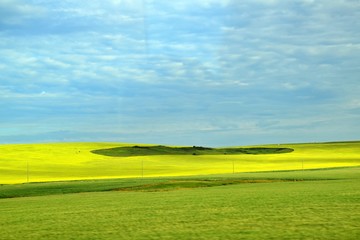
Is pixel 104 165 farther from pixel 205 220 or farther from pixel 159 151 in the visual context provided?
pixel 205 220

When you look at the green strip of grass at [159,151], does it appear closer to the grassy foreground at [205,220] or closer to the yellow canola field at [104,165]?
the yellow canola field at [104,165]

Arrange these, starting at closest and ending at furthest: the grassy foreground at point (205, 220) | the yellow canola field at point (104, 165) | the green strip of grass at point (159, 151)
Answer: the grassy foreground at point (205, 220), the yellow canola field at point (104, 165), the green strip of grass at point (159, 151)

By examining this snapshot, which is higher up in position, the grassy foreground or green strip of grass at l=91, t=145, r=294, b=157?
green strip of grass at l=91, t=145, r=294, b=157

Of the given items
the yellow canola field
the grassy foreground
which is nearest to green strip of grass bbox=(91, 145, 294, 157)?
the yellow canola field

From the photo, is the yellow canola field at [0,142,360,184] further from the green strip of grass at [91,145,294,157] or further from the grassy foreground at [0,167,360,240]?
the grassy foreground at [0,167,360,240]

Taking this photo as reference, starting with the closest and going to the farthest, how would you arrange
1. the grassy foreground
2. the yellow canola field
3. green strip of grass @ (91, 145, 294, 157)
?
the grassy foreground, the yellow canola field, green strip of grass @ (91, 145, 294, 157)

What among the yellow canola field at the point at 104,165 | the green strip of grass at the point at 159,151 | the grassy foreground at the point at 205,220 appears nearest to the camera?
the grassy foreground at the point at 205,220

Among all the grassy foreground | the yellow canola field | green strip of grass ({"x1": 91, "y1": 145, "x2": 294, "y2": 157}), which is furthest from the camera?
green strip of grass ({"x1": 91, "y1": 145, "x2": 294, "y2": 157})

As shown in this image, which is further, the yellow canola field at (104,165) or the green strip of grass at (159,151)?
the green strip of grass at (159,151)

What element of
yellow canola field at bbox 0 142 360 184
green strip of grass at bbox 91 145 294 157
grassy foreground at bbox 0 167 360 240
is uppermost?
green strip of grass at bbox 91 145 294 157

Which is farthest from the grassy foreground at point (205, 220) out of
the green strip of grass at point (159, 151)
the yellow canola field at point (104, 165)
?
the green strip of grass at point (159, 151)

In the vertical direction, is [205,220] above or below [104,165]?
below

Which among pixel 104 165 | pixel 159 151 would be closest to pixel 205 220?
pixel 104 165

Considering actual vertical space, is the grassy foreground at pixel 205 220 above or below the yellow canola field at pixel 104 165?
below
